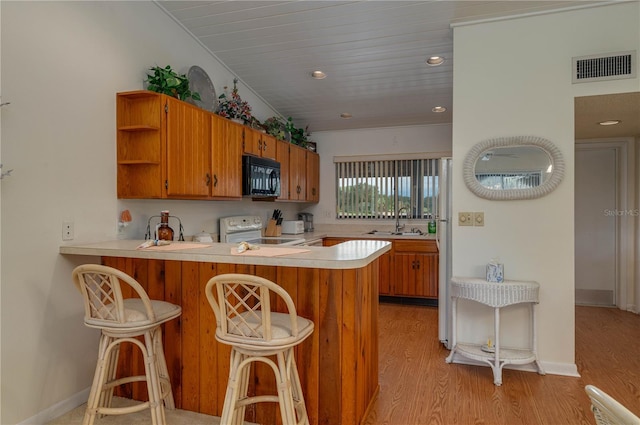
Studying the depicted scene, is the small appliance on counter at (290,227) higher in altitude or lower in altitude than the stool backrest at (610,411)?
higher

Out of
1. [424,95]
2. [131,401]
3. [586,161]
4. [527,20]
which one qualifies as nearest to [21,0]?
[131,401]

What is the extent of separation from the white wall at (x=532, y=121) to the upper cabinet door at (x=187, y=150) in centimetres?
197

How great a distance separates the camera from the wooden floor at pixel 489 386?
2139 mm

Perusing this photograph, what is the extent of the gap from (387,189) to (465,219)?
269 cm

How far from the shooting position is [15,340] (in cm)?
188

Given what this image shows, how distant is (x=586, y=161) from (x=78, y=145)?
5.32 meters

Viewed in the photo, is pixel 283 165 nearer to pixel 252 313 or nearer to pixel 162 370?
pixel 162 370

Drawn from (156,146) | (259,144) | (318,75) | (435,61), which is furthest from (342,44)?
(156,146)

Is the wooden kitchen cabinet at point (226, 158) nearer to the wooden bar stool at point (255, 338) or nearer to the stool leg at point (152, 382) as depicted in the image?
the stool leg at point (152, 382)

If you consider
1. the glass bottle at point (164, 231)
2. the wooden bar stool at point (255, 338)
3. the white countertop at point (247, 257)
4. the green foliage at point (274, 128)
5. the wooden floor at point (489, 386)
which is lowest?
the wooden floor at point (489, 386)

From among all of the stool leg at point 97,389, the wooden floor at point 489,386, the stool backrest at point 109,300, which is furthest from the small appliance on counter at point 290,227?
the stool leg at point 97,389

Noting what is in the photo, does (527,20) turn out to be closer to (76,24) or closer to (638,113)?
(638,113)

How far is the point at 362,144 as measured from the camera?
568 centimetres

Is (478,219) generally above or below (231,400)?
above
